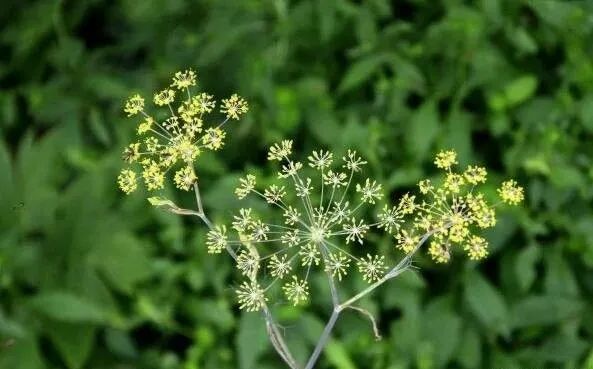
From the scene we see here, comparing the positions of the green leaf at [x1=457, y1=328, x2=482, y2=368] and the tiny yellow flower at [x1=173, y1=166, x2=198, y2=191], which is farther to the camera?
the green leaf at [x1=457, y1=328, x2=482, y2=368]

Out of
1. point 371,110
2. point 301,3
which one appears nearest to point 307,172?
point 371,110

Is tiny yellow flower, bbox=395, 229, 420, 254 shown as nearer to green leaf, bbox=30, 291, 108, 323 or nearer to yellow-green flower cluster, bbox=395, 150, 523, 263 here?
yellow-green flower cluster, bbox=395, 150, 523, 263

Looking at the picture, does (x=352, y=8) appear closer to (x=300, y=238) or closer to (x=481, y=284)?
(x=481, y=284)

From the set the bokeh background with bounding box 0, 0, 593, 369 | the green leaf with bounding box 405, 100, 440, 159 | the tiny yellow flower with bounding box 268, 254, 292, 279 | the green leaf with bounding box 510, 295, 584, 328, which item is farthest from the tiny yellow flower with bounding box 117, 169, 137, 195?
the green leaf with bounding box 510, 295, 584, 328

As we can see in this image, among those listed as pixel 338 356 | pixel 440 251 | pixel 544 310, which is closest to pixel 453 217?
pixel 440 251

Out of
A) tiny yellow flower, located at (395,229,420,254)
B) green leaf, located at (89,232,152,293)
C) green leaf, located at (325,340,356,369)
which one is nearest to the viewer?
tiny yellow flower, located at (395,229,420,254)

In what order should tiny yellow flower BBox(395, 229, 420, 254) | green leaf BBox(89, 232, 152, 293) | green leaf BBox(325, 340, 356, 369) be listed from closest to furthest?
tiny yellow flower BBox(395, 229, 420, 254) → green leaf BBox(325, 340, 356, 369) → green leaf BBox(89, 232, 152, 293)
